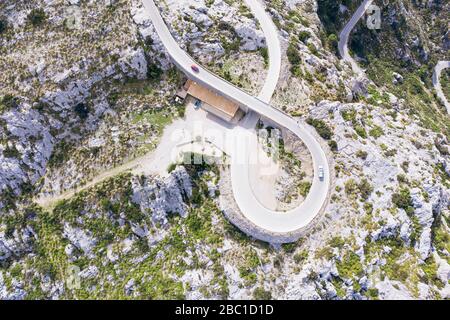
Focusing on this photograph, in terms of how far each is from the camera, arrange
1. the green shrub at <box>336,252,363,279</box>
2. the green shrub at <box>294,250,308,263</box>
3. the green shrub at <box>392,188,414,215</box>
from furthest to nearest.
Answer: the green shrub at <box>392,188,414,215</box>, the green shrub at <box>294,250,308,263</box>, the green shrub at <box>336,252,363,279</box>

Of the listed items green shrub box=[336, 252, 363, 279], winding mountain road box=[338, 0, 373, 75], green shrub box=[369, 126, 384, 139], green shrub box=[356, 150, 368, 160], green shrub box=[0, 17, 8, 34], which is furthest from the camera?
winding mountain road box=[338, 0, 373, 75]

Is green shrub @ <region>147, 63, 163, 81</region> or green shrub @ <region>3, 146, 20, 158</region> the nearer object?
green shrub @ <region>3, 146, 20, 158</region>

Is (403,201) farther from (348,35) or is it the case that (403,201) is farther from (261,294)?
(348,35)

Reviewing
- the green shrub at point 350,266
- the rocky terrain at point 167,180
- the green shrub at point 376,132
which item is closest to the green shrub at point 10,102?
the rocky terrain at point 167,180

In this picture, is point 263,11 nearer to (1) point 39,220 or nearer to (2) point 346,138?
(2) point 346,138

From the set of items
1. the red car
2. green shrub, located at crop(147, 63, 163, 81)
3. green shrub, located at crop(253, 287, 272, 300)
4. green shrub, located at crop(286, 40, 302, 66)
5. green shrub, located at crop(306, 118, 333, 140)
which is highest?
green shrub, located at crop(286, 40, 302, 66)

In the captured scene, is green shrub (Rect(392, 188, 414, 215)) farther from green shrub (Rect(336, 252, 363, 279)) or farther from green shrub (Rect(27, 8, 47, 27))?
green shrub (Rect(27, 8, 47, 27))

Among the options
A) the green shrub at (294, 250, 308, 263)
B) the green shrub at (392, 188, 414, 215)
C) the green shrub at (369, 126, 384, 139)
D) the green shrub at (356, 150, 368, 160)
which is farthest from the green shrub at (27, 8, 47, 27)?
the green shrub at (392, 188, 414, 215)

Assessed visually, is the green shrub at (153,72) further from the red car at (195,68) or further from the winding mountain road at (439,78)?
the winding mountain road at (439,78)

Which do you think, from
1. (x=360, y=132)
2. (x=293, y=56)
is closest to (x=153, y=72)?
(x=293, y=56)
